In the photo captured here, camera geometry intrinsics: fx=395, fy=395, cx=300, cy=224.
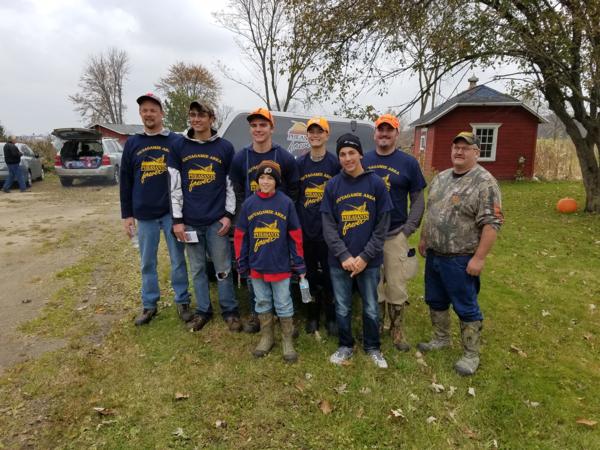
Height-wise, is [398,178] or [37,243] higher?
[398,178]

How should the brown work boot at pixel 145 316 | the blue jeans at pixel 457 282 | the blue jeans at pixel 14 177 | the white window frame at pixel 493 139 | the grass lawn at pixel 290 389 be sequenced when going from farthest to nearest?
the white window frame at pixel 493 139, the blue jeans at pixel 14 177, the brown work boot at pixel 145 316, the blue jeans at pixel 457 282, the grass lawn at pixel 290 389

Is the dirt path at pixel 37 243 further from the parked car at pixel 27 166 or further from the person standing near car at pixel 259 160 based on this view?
the person standing near car at pixel 259 160

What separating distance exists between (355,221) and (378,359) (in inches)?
49.8

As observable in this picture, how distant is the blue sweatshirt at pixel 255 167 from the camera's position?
3.62 meters

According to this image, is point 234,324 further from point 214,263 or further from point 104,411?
point 104,411

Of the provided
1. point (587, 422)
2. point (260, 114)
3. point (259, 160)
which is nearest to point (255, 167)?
point (259, 160)

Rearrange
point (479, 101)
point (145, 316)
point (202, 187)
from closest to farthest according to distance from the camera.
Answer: point (202, 187) → point (145, 316) → point (479, 101)

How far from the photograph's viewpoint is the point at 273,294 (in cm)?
363

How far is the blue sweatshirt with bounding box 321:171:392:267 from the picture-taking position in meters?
3.21

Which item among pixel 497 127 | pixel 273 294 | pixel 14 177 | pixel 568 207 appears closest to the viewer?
pixel 273 294

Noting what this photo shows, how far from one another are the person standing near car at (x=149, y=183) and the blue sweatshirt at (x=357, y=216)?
1615 mm

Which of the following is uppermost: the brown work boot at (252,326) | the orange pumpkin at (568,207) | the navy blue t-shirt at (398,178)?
the navy blue t-shirt at (398,178)

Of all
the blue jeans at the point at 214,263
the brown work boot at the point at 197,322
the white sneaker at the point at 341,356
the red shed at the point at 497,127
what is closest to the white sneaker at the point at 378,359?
the white sneaker at the point at 341,356

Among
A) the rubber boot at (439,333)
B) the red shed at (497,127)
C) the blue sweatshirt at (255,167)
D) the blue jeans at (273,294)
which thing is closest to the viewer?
the blue jeans at (273,294)
